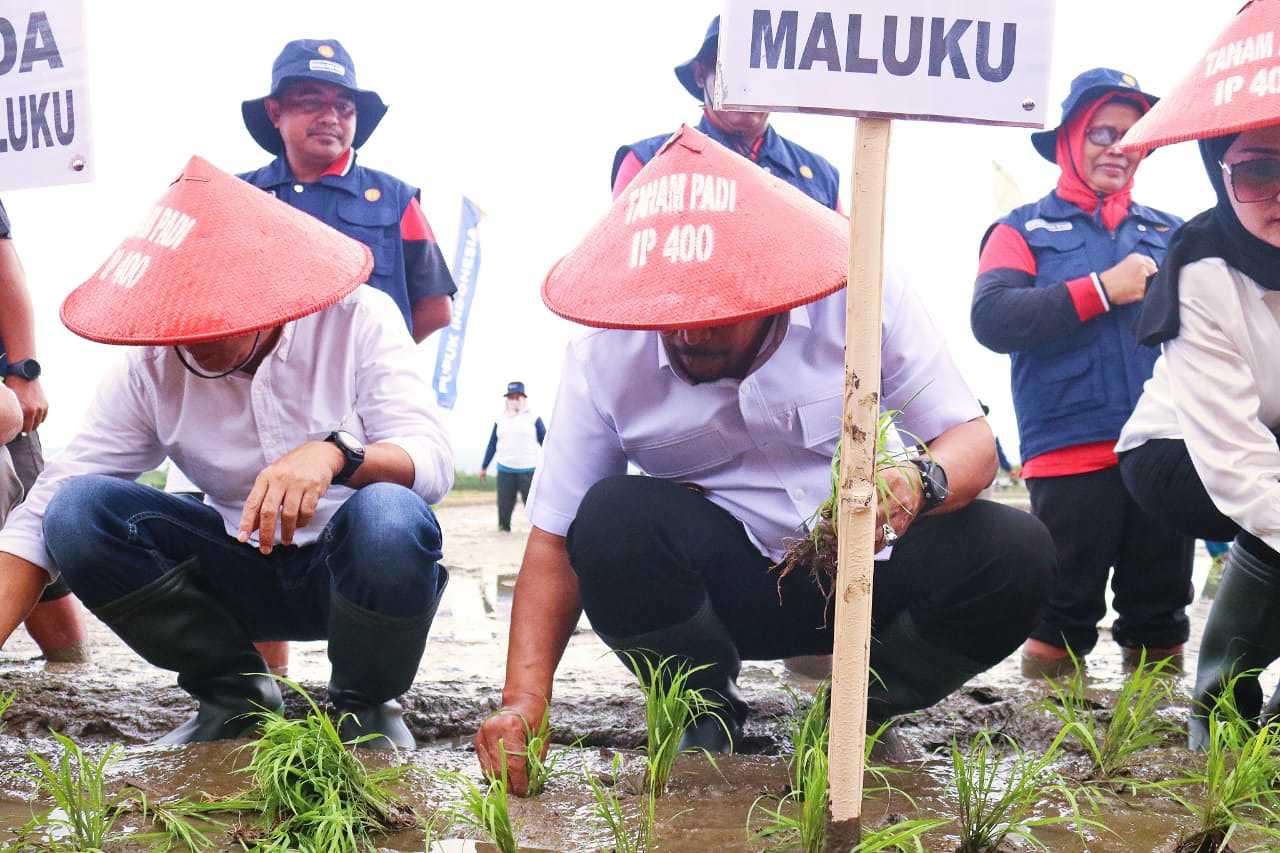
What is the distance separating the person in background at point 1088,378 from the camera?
3902 mm

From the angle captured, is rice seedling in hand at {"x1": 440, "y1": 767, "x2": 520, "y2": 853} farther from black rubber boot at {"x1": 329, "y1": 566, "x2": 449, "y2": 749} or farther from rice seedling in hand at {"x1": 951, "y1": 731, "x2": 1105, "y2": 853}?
rice seedling in hand at {"x1": 951, "y1": 731, "x2": 1105, "y2": 853}

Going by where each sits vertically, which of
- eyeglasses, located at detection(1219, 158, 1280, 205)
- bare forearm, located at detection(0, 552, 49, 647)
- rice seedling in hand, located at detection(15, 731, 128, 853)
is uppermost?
eyeglasses, located at detection(1219, 158, 1280, 205)

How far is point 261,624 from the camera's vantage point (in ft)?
9.86

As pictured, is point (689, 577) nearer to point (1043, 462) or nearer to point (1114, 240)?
point (1043, 462)

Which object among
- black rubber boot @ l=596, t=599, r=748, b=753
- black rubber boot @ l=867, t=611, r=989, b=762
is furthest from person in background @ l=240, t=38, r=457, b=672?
black rubber boot @ l=867, t=611, r=989, b=762

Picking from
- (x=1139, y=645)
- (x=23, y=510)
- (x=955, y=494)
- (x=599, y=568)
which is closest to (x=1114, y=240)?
(x=1139, y=645)

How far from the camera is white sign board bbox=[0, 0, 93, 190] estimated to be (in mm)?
2979

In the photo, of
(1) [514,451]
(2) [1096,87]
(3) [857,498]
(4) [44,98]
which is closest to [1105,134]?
(2) [1096,87]

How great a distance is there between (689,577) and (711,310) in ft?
2.29

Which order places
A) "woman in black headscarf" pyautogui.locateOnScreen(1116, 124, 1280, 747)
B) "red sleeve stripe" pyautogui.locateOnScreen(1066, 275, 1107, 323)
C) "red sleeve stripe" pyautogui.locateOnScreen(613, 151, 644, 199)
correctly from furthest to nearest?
"red sleeve stripe" pyautogui.locateOnScreen(613, 151, 644, 199) < "red sleeve stripe" pyautogui.locateOnScreen(1066, 275, 1107, 323) < "woman in black headscarf" pyautogui.locateOnScreen(1116, 124, 1280, 747)

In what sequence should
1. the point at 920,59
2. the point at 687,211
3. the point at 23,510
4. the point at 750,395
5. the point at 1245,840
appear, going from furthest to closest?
the point at 23,510 < the point at 750,395 < the point at 687,211 < the point at 1245,840 < the point at 920,59

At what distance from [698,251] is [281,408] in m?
1.11

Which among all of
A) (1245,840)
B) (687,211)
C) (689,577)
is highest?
(687,211)

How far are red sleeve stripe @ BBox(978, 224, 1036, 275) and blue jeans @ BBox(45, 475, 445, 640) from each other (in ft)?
7.26
